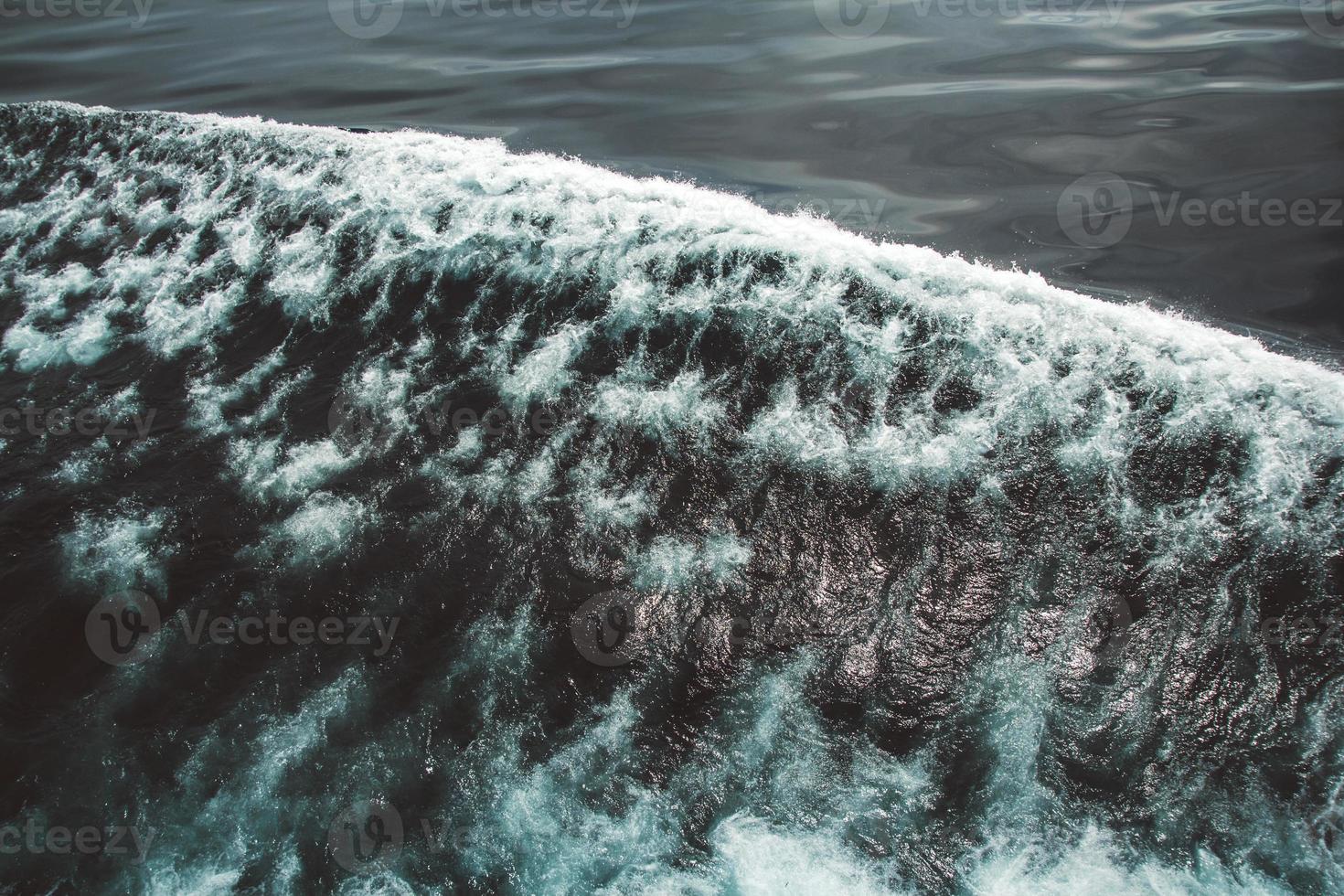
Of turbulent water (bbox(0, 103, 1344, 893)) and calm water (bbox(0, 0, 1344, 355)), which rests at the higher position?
calm water (bbox(0, 0, 1344, 355))

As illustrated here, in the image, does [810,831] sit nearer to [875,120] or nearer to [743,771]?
[743,771]

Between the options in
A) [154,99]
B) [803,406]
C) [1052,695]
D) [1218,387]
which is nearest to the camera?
[1052,695]

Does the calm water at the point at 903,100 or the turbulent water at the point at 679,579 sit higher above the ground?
the calm water at the point at 903,100

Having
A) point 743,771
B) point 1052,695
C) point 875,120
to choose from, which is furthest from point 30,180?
point 1052,695

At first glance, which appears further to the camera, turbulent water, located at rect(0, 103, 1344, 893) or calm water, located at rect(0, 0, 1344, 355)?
calm water, located at rect(0, 0, 1344, 355)

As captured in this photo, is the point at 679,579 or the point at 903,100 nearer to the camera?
the point at 679,579
